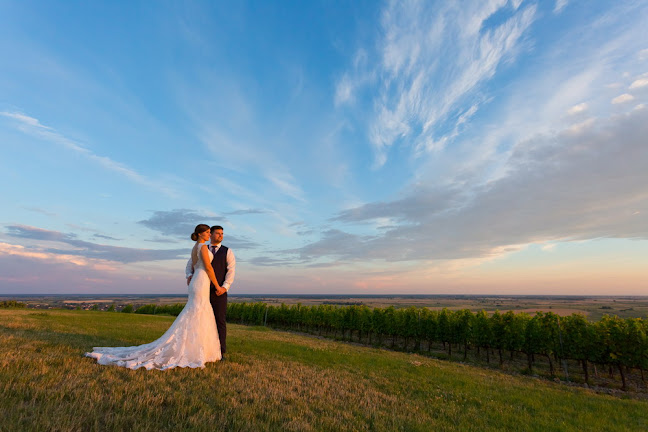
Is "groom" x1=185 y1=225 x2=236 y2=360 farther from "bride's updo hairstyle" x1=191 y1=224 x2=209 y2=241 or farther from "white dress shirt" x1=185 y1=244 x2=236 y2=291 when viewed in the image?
"bride's updo hairstyle" x1=191 y1=224 x2=209 y2=241

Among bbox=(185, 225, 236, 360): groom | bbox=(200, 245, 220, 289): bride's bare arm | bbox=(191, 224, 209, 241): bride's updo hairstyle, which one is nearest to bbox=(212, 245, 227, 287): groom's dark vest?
bbox=(185, 225, 236, 360): groom

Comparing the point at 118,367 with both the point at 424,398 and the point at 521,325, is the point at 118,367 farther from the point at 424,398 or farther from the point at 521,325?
the point at 521,325

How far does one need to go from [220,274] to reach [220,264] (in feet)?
0.86

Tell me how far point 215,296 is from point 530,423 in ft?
22.9

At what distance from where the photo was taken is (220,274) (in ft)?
24.7

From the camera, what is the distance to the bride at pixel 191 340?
5816 millimetres

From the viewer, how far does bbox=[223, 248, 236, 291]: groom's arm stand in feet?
24.3

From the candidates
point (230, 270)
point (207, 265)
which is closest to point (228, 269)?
point (230, 270)

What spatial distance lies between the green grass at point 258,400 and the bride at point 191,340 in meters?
0.35

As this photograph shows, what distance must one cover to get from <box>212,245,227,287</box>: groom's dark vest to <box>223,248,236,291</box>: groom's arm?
100 mm

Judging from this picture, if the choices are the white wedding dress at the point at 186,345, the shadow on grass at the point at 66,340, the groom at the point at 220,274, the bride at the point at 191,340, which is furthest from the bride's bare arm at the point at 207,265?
the shadow on grass at the point at 66,340

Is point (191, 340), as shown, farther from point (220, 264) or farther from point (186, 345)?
point (220, 264)

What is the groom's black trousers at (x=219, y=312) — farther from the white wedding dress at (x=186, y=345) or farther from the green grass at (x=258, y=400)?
the green grass at (x=258, y=400)

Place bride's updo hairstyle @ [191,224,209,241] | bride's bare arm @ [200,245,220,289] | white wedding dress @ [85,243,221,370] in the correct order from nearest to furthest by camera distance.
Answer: white wedding dress @ [85,243,221,370], bride's bare arm @ [200,245,220,289], bride's updo hairstyle @ [191,224,209,241]
